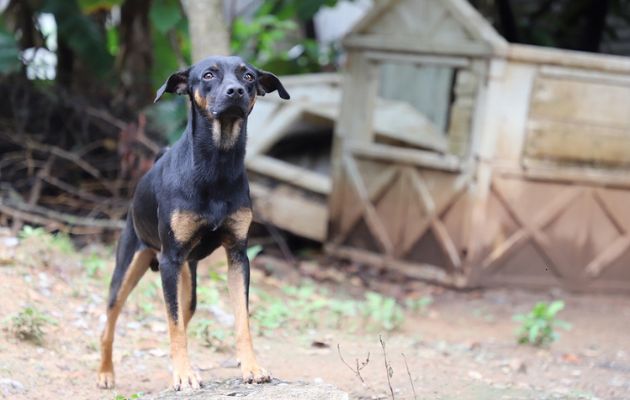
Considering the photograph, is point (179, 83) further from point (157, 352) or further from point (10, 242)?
point (10, 242)

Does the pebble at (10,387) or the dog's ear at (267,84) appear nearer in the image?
the dog's ear at (267,84)

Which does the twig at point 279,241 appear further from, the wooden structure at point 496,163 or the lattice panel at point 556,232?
the lattice panel at point 556,232

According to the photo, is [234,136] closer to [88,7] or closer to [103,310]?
[103,310]

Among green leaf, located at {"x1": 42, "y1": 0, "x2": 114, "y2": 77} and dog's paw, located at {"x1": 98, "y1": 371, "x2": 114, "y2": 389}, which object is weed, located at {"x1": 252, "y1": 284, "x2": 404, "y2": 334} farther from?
green leaf, located at {"x1": 42, "y1": 0, "x2": 114, "y2": 77}

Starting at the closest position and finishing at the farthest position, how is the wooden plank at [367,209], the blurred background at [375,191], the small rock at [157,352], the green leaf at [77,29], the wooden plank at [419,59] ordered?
the small rock at [157,352], the blurred background at [375,191], the wooden plank at [419,59], the wooden plank at [367,209], the green leaf at [77,29]

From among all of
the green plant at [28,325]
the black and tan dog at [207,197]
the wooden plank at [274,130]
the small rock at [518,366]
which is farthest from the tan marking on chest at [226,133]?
the wooden plank at [274,130]

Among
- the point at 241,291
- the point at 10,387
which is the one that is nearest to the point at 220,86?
the point at 241,291

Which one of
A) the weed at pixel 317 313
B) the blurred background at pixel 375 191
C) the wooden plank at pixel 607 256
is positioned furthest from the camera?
the wooden plank at pixel 607 256

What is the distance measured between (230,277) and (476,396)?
1615 mm

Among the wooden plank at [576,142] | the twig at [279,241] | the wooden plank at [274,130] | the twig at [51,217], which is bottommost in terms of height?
the twig at [279,241]

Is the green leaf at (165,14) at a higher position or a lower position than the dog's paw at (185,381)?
higher

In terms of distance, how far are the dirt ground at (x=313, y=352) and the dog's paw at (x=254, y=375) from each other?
0.74 m

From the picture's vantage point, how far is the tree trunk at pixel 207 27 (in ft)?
24.3

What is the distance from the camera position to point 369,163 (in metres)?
9.83
